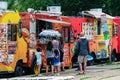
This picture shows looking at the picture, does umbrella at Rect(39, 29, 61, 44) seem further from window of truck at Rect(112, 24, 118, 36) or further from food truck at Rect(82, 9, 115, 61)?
window of truck at Rect(112, 24, 118, 36)

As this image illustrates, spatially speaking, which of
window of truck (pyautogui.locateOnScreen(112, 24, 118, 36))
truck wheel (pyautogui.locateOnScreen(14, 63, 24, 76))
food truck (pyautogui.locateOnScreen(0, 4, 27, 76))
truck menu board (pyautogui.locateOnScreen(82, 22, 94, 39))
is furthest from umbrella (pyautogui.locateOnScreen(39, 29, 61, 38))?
window of truck (pyautogui.locateOnScreen(112, 24, 118, 36))

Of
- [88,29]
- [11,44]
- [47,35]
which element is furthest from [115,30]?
[11,44]

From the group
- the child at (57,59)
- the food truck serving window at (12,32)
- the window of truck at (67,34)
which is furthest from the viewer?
the window of truck at (67,34)

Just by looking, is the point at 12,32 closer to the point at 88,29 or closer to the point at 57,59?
the point at 57,59

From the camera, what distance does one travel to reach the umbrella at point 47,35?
2160 centimetres

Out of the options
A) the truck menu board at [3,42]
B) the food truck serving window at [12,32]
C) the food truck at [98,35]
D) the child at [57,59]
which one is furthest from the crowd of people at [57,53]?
the food truck at [98,35]

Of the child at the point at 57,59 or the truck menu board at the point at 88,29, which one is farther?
the truck menu board at the point at 88,29

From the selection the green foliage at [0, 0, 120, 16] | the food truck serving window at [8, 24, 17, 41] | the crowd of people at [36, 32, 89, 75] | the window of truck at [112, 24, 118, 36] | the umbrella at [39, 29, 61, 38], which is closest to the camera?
the crowd of people at [36, 32, 89, 75]

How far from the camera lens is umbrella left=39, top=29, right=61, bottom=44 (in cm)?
2160

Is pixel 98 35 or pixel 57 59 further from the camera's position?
pixel 98 35

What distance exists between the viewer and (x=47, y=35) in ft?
70.9

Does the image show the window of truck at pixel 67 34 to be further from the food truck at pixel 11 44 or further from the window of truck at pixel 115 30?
the window of truck at pixel 115 30

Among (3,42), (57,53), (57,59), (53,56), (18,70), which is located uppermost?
(3,42)

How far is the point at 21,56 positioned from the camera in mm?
21062
